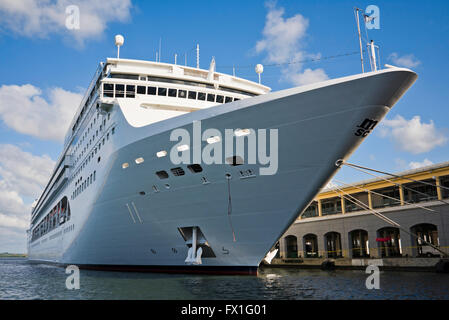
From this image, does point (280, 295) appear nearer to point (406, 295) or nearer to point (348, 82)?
point (406, 295)

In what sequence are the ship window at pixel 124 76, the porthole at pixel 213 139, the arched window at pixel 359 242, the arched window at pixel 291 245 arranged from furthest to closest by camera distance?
1. the arched window at pixel 291 245
2. the arched window at pixel 359 242
3. the ship window at pixel 124 76
4. the porthole at pixel 213 139

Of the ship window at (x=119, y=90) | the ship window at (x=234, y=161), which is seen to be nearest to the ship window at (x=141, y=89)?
the ship window at (x=119, y=90)

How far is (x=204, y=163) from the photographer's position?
12.0m

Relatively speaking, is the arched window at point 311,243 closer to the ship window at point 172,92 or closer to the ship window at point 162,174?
the ship window at point 172,92

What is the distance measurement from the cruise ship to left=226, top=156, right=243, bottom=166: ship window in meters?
0.03

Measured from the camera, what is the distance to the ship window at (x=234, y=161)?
463 inches

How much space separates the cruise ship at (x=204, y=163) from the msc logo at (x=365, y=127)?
39mm

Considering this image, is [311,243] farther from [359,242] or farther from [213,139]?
[213,139]

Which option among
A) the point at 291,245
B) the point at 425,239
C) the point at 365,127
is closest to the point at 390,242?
the point at 425,239

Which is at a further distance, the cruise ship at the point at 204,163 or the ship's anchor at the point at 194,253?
the ship's anchor at the point at 194,253

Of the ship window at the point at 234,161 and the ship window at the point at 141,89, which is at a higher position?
the ship window at the point at 141,89

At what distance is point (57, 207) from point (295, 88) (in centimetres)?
2745

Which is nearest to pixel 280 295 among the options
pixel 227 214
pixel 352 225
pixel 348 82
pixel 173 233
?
pixel 227 214

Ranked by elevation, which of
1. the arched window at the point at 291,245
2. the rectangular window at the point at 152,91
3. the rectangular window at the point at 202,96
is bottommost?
the arched window at the point at 291,245
